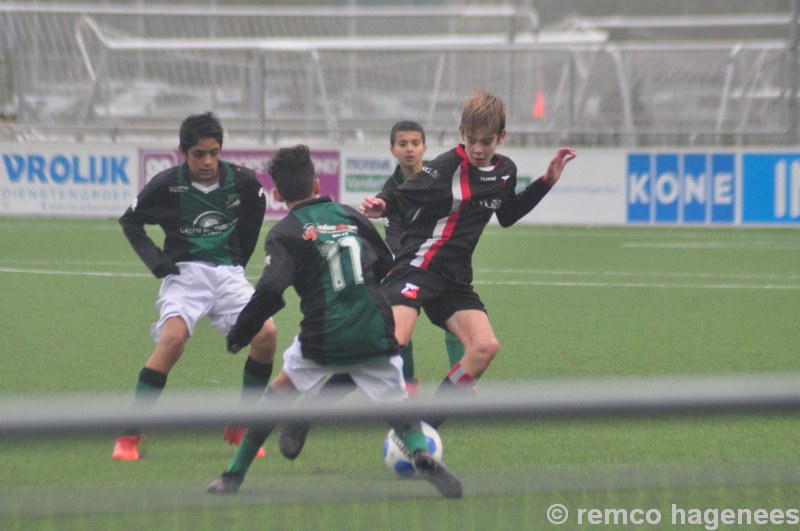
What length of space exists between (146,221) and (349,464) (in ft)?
12.0

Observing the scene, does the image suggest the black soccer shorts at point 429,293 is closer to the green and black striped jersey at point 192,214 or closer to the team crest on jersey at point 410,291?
the team crest on jersey at point 410,291

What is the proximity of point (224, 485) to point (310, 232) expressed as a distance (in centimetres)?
228

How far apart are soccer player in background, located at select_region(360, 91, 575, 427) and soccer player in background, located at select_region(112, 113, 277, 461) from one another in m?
0.68

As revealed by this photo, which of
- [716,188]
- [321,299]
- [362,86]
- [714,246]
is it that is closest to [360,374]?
[321,299]

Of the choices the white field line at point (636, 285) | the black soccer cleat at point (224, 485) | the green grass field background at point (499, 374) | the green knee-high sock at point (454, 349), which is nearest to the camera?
the green grass field background at point (499, 374)

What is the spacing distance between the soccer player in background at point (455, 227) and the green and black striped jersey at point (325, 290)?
0.75m

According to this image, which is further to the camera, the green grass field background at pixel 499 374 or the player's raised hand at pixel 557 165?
the player's raised hand at pixel 557 165

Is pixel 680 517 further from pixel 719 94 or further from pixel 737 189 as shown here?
pixel 719 94

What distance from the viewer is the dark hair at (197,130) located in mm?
5289

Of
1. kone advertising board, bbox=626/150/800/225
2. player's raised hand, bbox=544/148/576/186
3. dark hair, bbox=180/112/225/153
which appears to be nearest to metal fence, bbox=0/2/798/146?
kone advertising board, bbox=626/150/800/225

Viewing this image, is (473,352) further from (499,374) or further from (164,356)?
(499,374)

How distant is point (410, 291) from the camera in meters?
5.33

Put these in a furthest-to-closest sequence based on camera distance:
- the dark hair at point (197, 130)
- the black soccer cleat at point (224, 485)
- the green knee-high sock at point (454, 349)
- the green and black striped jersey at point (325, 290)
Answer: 1. the green knee-high sock at point (454, 349)
2. the dark hair at point (197, 130)
3. the green and black striped jersey at point (325, 290)
4. the black soccer cleat at point (224, 485)

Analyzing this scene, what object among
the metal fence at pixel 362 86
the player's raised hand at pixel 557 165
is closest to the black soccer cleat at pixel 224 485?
the player's raised hand at pixel 557 165
